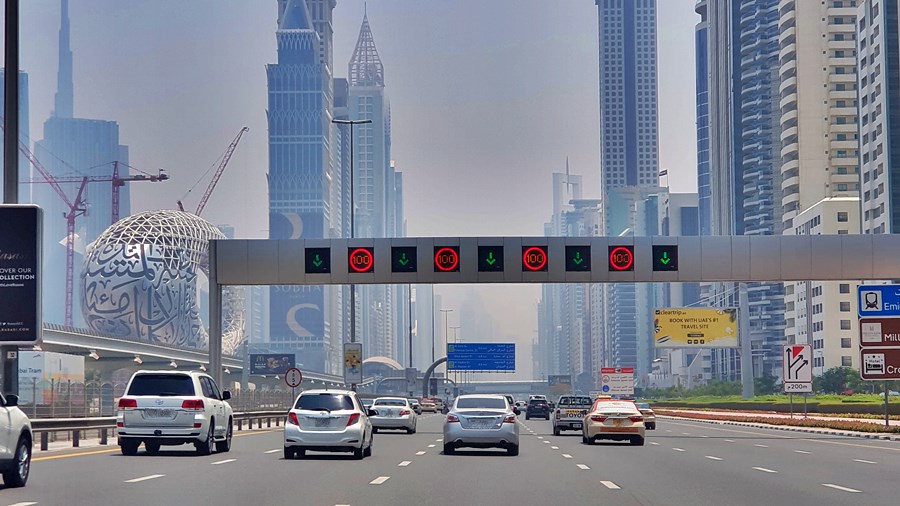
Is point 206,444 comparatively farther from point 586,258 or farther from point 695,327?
point 695,327

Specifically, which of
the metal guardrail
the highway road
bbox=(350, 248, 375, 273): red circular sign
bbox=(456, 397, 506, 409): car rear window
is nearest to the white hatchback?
the highway road

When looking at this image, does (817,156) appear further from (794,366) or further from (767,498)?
(767,498)

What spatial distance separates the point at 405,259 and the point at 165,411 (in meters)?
22.5

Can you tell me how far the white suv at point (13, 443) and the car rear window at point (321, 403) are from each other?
10285 millimetres

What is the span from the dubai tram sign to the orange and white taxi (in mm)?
11963

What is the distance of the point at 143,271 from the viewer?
468ft

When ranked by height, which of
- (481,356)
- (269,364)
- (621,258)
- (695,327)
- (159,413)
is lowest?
(269,364)

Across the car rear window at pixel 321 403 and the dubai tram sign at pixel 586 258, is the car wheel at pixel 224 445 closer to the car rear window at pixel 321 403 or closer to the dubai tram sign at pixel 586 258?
the car rear window at pixel 321 403

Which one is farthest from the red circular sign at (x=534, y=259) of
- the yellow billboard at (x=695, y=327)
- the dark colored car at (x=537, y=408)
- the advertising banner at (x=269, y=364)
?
the advertising banner at (x=269, y=364)

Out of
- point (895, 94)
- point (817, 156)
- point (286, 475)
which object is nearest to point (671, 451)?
point (286, 475)

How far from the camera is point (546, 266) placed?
52.2 metres

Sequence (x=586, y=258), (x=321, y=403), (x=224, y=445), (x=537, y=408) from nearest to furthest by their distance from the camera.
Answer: (x=321, y=403)
(x=224, y=445)
(x=586, y=258)
(x=537, y=408)

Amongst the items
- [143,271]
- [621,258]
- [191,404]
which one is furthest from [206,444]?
[143,271]

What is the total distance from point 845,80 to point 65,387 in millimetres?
144906
